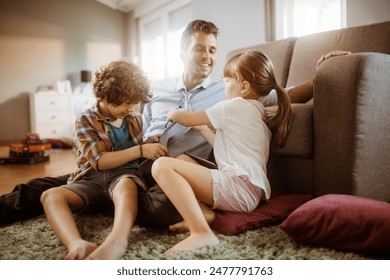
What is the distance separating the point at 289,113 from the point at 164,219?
454mm

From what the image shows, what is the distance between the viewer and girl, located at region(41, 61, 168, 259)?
3.06 feet

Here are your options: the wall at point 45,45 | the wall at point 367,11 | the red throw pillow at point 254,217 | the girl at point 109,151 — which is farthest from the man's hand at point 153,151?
the wall at point 45,45

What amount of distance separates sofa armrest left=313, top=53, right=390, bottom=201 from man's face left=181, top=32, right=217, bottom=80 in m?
0.40

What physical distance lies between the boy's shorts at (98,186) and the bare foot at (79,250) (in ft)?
0.86

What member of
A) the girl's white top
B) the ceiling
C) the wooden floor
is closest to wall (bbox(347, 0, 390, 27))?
the girl's white top

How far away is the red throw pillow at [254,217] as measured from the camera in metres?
0.89

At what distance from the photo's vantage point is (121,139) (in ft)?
3.68

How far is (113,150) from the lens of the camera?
1.10 metres

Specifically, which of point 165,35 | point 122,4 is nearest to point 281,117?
point 165,35

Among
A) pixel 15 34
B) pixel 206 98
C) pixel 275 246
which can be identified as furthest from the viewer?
pixel 15 34

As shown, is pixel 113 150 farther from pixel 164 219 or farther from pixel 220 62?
pixel 220 62

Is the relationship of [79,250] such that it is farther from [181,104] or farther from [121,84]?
[181,104]

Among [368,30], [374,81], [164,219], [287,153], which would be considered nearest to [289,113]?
[287,153]

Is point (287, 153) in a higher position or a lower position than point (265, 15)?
lower
